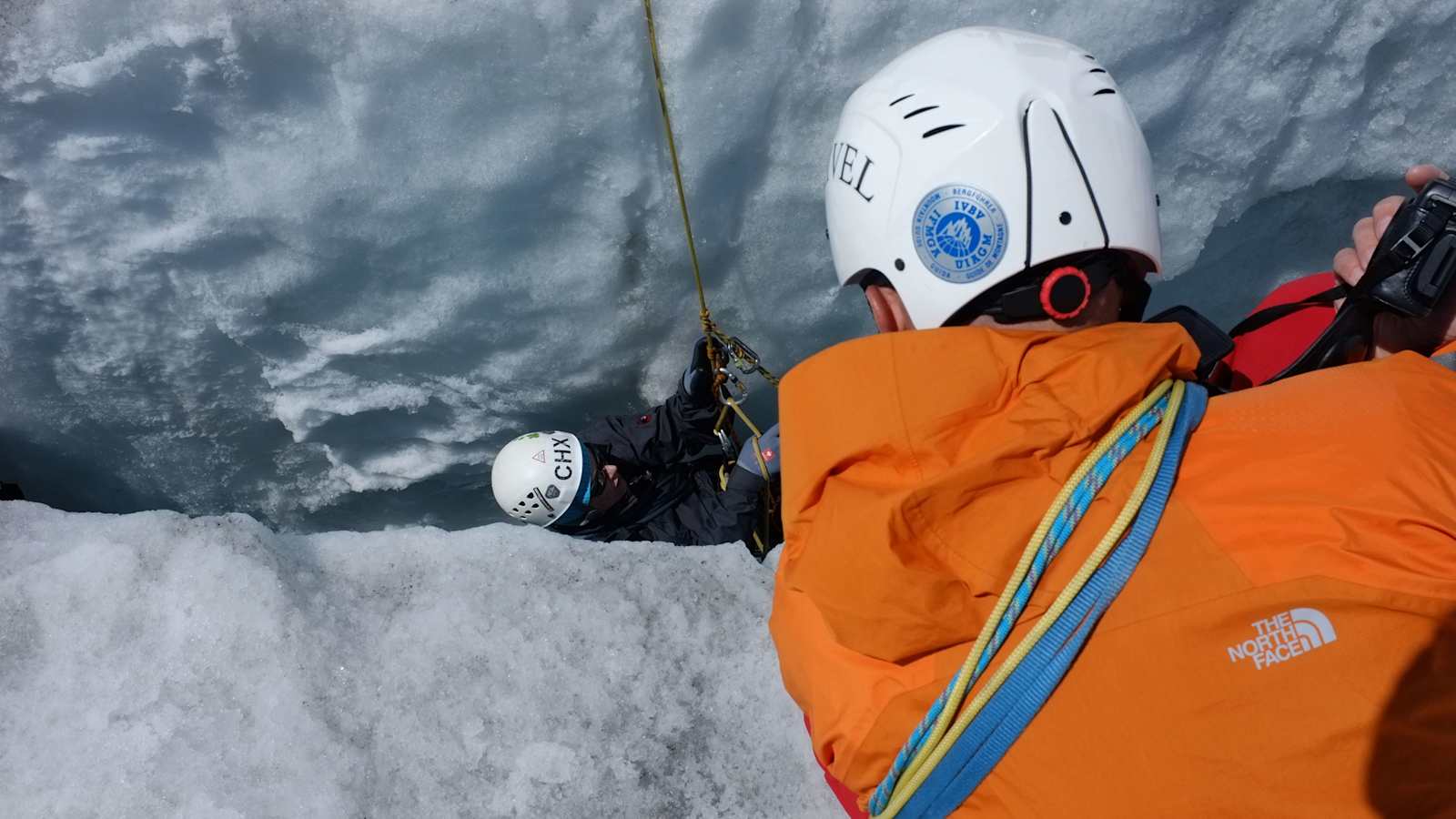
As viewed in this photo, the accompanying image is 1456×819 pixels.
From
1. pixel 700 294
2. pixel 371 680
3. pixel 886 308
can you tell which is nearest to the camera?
pixel 886 308

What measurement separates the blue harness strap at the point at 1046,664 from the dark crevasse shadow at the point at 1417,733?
264 millimetres

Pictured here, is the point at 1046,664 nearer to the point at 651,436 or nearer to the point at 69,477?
the point at 651,436

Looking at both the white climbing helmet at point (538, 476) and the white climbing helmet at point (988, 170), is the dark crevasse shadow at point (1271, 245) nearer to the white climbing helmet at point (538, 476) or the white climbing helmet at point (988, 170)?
the white climbing helmet at point (988, 170)

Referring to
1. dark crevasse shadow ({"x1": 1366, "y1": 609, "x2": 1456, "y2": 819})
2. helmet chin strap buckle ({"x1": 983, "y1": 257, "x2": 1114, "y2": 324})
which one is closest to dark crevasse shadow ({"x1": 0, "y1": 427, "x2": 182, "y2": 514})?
helmet chin strap buckle ({"x1": 983, "y1": 257, "x2": 1114, "y2": 324})

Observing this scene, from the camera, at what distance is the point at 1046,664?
0.99 meters

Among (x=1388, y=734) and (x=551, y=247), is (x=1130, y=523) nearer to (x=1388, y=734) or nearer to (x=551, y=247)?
(x=1388, y=734)

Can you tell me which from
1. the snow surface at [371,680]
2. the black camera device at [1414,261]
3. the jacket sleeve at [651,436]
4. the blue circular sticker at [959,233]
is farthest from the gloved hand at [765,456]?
the black camera device at [1414,261]

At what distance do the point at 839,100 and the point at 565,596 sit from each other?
5.02ft

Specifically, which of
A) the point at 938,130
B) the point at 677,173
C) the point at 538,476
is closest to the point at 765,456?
the point at 538,476

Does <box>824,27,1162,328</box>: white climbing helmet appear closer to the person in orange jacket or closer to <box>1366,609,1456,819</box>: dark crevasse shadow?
the person in orange jacket

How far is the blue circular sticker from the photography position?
1384mm

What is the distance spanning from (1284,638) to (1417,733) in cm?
14

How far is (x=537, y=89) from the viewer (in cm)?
231

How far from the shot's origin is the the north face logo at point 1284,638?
2.94ft
